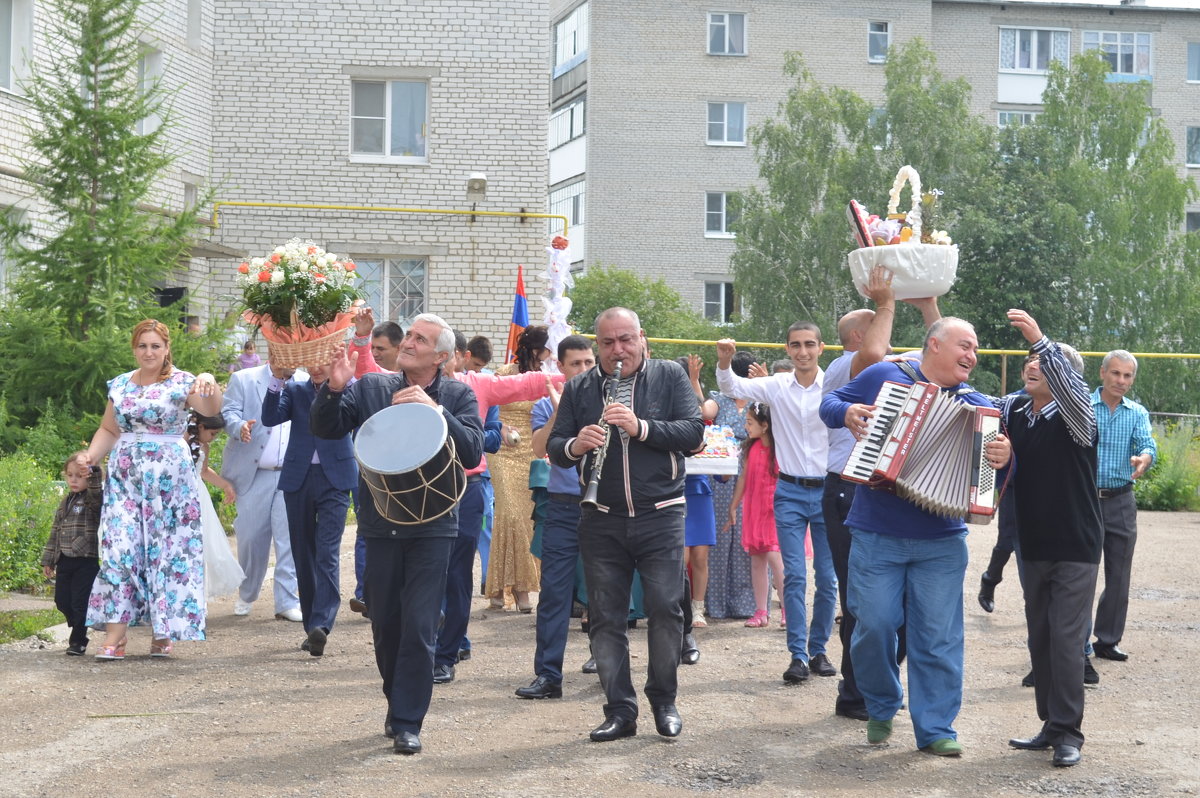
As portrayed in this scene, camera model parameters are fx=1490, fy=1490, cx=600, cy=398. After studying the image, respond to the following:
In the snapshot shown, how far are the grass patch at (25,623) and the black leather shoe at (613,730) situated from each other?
4.29m

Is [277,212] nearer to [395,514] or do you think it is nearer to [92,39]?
[92,39]

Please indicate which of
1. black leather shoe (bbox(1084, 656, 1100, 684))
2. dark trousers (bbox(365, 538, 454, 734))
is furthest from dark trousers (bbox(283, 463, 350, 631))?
black leather shoe (bbox(1084, 656, 1100, 684))

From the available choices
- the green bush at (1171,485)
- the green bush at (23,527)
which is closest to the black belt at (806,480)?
the green bush at (23,527)

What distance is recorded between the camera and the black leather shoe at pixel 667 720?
6926 millimetres

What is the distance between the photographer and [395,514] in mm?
6633

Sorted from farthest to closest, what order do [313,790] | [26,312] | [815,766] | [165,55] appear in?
[165,55]
[26,312]
[815,766]
[313,790]

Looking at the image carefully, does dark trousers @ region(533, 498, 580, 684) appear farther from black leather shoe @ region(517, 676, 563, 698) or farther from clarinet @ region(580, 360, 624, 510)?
clarinet @ region(580, 360, 624, 510)

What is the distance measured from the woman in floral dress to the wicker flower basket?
12.7ft

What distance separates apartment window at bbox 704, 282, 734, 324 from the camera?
5159cm

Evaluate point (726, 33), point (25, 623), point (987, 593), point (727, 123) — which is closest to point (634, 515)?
point (25, 623)

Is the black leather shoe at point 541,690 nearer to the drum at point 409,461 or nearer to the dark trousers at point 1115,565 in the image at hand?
the drum at point 409,461

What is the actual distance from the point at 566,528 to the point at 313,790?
2765mm

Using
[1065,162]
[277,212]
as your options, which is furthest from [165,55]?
[1065,162]

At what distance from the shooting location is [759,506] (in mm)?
10609
